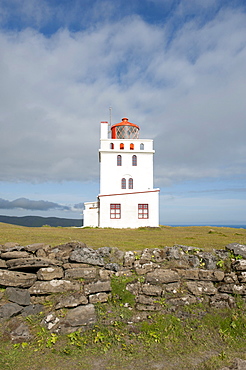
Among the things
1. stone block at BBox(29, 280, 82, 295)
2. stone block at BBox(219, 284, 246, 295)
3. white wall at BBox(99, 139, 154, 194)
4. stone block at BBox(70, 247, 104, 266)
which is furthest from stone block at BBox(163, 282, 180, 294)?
white wall at BBox(99, 139, 154, 194)

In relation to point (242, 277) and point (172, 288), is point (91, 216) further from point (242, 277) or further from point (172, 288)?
point (242, 277)

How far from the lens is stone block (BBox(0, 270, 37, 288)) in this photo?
870 centimetres

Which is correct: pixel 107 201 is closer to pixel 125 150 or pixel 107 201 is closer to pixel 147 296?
pixel 125 150

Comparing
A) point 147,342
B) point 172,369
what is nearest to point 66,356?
point 147,342

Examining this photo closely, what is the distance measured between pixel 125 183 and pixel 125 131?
8.12 metres

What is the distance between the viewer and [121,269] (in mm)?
9484

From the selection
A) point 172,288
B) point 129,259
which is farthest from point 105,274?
point 172,288

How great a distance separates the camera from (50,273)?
8.87 meters

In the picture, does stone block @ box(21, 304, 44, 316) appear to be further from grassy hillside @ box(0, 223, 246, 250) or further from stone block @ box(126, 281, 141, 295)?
grassy hillside @ box(0, 223, 246, 250)

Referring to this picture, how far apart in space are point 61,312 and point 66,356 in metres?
1.50

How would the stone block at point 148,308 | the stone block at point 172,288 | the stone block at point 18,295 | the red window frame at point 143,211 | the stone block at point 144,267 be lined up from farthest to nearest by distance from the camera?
the red window frame at point 143,211 → the stone block at point 144,267 → the stone block at point 172,288 → the stone block at point 18,295 → the stone block at point 148,308

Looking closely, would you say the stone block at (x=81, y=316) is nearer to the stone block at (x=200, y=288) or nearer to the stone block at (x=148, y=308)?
the stone block at (x=148, y=308)

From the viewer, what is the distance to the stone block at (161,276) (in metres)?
8.93

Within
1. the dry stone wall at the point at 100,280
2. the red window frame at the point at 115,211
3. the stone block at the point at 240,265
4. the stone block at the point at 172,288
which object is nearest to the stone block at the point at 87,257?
the dry stone wall at the point at 100,280
